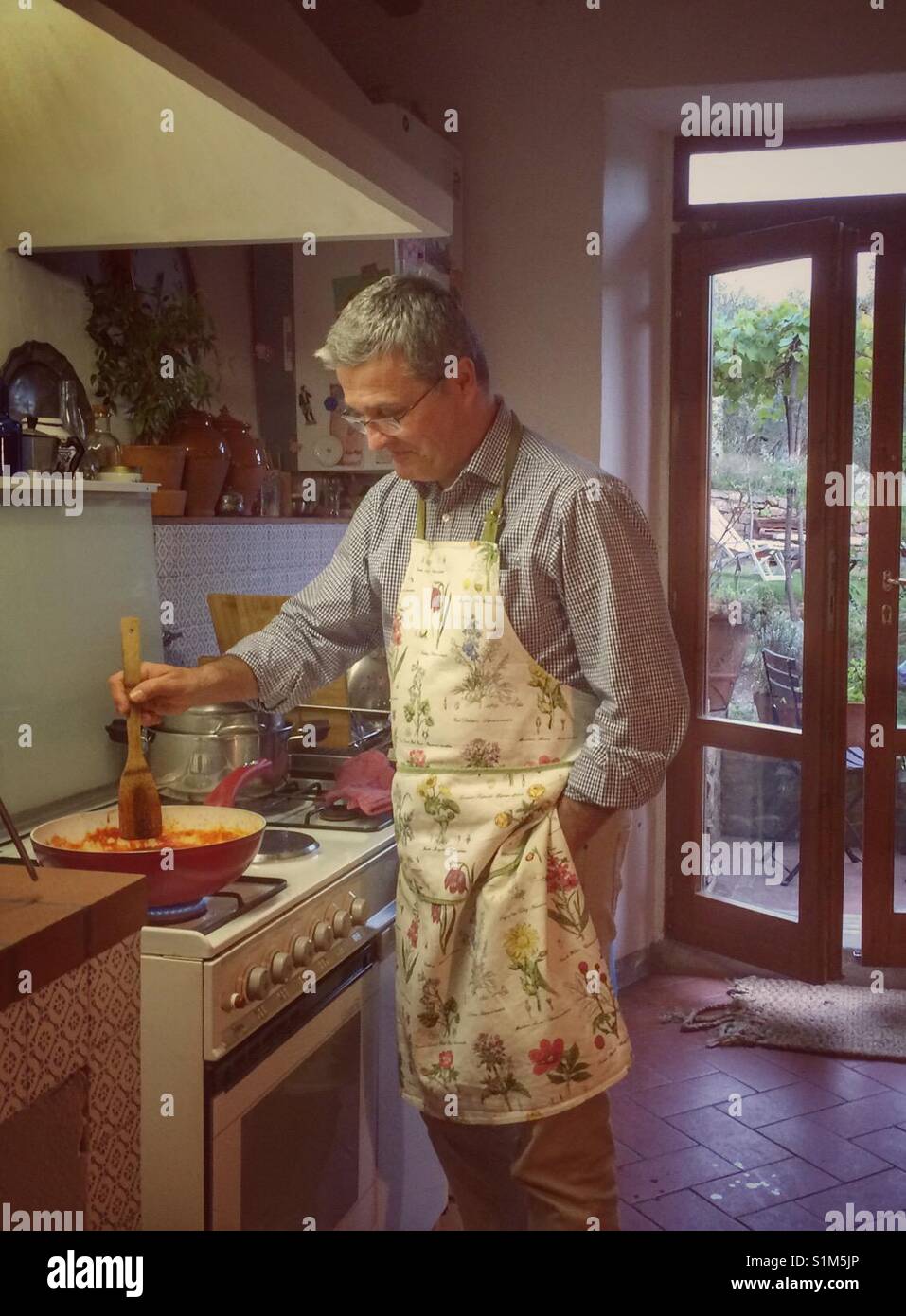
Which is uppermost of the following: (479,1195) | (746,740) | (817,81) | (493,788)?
(817,81)

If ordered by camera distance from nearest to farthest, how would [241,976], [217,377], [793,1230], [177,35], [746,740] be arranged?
[177,35] < [241,976] < [793,1230] < [217,377] < [746,740]

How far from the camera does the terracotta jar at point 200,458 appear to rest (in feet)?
8.71

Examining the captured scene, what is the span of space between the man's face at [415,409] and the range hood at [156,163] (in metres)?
0.34

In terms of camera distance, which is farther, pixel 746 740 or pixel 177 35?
pixel 746 740

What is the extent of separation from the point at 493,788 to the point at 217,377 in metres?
1.67

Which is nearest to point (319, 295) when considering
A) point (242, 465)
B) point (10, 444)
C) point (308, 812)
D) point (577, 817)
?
point (242, 465)

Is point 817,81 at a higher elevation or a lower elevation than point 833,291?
higher

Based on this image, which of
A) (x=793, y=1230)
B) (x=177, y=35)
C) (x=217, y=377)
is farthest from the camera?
(x=217, y=377)

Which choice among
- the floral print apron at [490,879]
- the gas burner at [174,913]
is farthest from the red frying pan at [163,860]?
the floral print apron at [490,879]

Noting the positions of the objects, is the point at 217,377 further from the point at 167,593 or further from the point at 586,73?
the point at 586,73

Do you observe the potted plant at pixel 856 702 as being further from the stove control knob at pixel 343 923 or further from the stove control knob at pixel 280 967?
the stove control knob at pixel 280 967

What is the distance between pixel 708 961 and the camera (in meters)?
4.16

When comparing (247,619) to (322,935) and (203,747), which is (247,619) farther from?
(322,935)
